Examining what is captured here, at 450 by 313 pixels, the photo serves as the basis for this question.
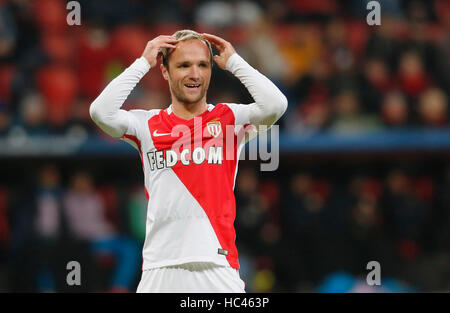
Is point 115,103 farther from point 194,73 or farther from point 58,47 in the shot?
point 58,47

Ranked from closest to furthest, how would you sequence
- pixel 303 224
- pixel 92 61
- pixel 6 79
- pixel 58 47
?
pixel 303 224
pixel 6 79
pixel 92 61
pixel 58 47

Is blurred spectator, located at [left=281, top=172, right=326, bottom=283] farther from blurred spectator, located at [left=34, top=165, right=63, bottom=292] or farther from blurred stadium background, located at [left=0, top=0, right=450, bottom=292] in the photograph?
blurred spectator, located at [left=34, top=165, right=63, bottom=292]

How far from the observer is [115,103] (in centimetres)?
499

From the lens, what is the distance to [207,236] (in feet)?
16.0

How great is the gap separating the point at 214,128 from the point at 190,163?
1.03 ft

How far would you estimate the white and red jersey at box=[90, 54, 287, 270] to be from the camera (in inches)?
192

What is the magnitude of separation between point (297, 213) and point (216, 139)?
5671mm

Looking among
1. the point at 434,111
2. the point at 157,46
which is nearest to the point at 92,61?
the point at 434,111

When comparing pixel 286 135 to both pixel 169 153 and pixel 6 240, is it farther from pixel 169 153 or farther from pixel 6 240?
pixel 169 153

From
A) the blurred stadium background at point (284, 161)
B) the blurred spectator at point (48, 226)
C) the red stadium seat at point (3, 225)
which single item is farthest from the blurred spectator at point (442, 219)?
the red stadium seat at point (3, 225)

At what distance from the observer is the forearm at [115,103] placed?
496 centimetres

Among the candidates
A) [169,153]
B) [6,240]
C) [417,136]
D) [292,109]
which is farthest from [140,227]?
[169,153]
